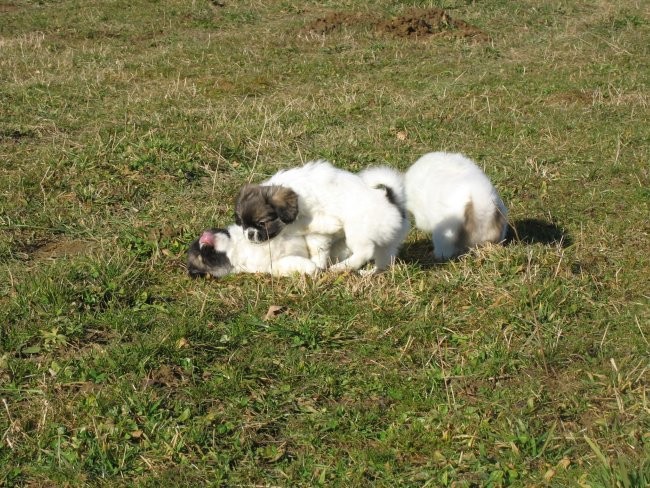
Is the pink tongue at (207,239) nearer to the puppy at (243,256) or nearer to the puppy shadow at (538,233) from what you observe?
the puppy at (243,256)

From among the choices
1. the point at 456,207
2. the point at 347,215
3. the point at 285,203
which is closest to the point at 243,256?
the point at 285,203

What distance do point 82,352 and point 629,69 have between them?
10410mm

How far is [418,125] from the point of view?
1045 cm

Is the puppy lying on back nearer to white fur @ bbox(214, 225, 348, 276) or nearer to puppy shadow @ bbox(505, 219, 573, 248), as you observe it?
white fur @ bbox(214, 225, 348, 276)

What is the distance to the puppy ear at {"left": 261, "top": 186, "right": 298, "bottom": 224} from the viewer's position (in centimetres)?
634

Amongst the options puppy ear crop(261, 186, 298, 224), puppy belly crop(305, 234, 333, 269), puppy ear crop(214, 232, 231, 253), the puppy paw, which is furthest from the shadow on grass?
puppy ear crop(214, 232, 231, 253)

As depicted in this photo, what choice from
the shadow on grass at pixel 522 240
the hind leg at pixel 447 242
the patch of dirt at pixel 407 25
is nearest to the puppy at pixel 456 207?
the hind leg at pixel 447 242

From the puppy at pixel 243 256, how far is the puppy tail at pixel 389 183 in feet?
2.32

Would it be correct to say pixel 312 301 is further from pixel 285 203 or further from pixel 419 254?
pixel 419 254

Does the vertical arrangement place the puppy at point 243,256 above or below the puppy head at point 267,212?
below

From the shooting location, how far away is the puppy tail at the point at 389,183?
659 cm

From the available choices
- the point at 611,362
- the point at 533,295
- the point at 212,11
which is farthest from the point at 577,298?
the point at 212,11

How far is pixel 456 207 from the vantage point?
23.3ft

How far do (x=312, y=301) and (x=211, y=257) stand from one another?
3.24 ft
